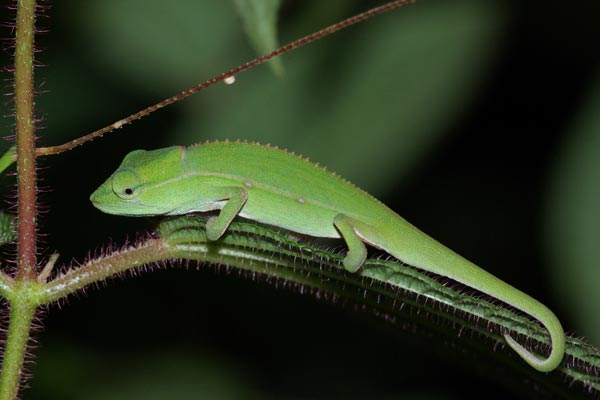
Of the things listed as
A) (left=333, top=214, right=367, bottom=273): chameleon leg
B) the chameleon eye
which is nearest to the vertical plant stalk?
the chameleon eye

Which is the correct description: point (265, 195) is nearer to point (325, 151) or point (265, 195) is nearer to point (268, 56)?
point (268, 56)

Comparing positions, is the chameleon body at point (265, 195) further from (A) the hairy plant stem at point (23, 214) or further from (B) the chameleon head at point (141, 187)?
(A) the hairy plant stem at point (23, 214)

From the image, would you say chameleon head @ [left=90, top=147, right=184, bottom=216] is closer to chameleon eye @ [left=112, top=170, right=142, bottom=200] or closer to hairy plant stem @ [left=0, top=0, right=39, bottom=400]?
chameleon eye @ [left=112, top=170, right=142, bottom=200]

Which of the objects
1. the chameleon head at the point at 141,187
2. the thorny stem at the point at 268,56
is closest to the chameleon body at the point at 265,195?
the chameleon head at the point at 141,187

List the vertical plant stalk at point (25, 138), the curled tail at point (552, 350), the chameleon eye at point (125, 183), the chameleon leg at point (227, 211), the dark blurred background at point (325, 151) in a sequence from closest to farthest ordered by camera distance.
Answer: the vertical plant stalk at point (25, 138)
the curled tail at point (552, 350)
the chameleon leg at point (227, 211)
the chameleon eye at point (125, 183)
the dark blurred background at point (325, 151)

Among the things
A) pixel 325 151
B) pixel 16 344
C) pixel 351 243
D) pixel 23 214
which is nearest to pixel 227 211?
pixel 351 243

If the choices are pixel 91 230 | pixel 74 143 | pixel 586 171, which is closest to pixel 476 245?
pixel 586 171
